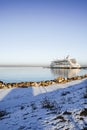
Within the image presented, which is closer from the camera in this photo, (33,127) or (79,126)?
(79,126)

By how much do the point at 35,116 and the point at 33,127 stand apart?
3.54 feet

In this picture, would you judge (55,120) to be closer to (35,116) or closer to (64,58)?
(35,116)

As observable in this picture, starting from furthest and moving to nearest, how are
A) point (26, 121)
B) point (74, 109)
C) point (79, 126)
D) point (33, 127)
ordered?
point (74, 109), point (26, 121), point (33, 127), point (79, 126)

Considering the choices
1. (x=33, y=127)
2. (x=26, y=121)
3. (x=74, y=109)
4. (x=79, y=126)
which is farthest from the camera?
(x=74, y=109)

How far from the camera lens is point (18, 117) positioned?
7680mm

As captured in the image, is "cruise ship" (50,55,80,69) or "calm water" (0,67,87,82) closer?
"calm water" (0,67,87,82)

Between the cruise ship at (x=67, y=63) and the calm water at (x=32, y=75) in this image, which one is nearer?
the calm water at (x=32, y=75)

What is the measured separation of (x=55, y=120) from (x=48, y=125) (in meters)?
0.42

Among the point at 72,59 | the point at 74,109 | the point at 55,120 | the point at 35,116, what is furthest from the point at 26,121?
the point at 72,59

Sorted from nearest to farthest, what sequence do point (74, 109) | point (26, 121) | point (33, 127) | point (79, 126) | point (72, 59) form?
point (79, 126), point (33, 127), point (26, 121), point (74, 109), point (72, 59)

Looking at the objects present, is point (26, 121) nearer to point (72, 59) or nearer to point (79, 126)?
point (79, 126)

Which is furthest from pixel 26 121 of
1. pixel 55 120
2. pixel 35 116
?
pixel 55 120

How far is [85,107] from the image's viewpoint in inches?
298

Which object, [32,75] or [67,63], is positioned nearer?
[32,75]
